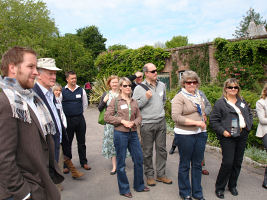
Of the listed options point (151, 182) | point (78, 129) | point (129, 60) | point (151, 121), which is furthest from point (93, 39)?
point (151, 182)

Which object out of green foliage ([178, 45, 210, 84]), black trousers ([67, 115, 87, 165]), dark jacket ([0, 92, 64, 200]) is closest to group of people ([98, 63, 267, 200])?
black trousers ([67, 115, 87, 165])

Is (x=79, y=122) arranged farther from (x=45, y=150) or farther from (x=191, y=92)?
(x=45, y=150)

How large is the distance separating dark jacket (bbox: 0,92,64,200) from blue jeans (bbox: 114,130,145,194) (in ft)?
6.66

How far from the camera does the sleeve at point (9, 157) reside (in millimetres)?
1549

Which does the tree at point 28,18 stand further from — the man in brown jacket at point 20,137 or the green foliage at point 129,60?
the man in brown jacket at point 20,137

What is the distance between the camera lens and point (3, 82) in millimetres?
1682

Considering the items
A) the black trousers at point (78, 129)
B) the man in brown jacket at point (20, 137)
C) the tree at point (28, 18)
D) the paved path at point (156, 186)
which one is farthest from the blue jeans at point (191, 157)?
the tree at point (28, 18)

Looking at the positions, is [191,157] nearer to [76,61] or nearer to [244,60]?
[244,60]

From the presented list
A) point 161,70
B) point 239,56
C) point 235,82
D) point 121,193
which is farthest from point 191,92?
point 161,70

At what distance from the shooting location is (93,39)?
168ft

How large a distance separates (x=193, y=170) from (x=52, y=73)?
270cm

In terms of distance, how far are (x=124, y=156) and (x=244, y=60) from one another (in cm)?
989

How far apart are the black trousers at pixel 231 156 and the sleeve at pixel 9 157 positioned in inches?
124

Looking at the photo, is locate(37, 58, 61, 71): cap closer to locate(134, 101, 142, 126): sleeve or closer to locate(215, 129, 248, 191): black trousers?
locate(134, 101, 142, 126): sleeve
